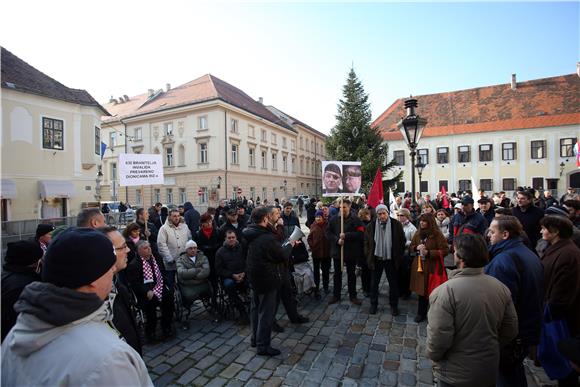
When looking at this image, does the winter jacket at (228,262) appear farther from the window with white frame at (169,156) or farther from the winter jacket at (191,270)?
the window with white frame at (169,156)

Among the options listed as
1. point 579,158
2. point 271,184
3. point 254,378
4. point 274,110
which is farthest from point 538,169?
point 254,378

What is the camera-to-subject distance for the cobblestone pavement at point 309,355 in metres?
3.52

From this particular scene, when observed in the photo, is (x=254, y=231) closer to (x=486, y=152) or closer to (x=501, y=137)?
(x=486, y=152)

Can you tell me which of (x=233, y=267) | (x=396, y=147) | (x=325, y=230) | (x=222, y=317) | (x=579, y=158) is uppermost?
(x=396, y=147)

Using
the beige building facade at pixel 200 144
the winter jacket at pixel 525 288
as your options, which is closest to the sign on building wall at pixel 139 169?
the winter jacket at pixel 525 288

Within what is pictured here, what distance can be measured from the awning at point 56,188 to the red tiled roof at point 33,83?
5.55 metres

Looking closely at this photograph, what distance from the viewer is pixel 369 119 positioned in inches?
874

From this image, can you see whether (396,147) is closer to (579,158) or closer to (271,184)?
(271,184)

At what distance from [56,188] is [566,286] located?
2447 cm

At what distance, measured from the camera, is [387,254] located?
5379mm

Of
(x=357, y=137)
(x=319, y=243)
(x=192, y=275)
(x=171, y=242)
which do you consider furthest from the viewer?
(x=357, y=137)

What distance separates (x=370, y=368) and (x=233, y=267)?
2718 millimetres

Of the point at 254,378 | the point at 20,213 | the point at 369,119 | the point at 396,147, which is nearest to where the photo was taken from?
the point at 254,378

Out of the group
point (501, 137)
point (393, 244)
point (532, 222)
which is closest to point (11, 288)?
point (393, 244)
